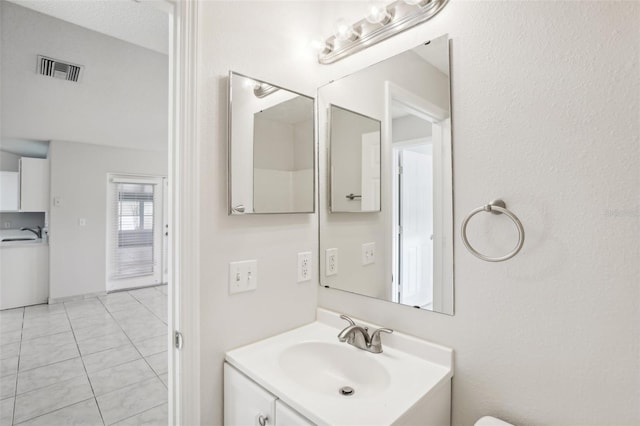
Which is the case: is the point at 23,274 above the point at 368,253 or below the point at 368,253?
below

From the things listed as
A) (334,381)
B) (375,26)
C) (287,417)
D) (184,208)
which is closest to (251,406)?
(287,417)

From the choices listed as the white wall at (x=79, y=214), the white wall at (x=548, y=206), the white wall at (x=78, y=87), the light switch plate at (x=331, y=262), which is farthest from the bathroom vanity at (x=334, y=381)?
the white wall at (x=79, y=214)

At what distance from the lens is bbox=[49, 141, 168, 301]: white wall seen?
4422 mm

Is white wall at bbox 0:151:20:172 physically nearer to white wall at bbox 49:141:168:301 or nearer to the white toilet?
white wall at bbox 49:141:168:301

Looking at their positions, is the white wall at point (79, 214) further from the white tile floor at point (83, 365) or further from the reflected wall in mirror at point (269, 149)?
the reflected wall in mirror at point (269, 149)

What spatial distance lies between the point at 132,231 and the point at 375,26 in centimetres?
529

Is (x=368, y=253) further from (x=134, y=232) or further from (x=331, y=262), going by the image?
(x=134, y=232)

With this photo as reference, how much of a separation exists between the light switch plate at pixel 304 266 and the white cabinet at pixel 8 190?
568 centimetres

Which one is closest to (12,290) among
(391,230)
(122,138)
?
(122,138)

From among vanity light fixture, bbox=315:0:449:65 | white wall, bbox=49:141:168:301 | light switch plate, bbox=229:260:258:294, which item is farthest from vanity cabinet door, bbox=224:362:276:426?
white wall, bbox=49:141:168:301

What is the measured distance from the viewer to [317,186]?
1480 millimetres

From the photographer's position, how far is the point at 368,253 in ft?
4.46

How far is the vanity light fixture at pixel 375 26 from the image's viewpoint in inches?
44.0

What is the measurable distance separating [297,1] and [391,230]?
1.11m
